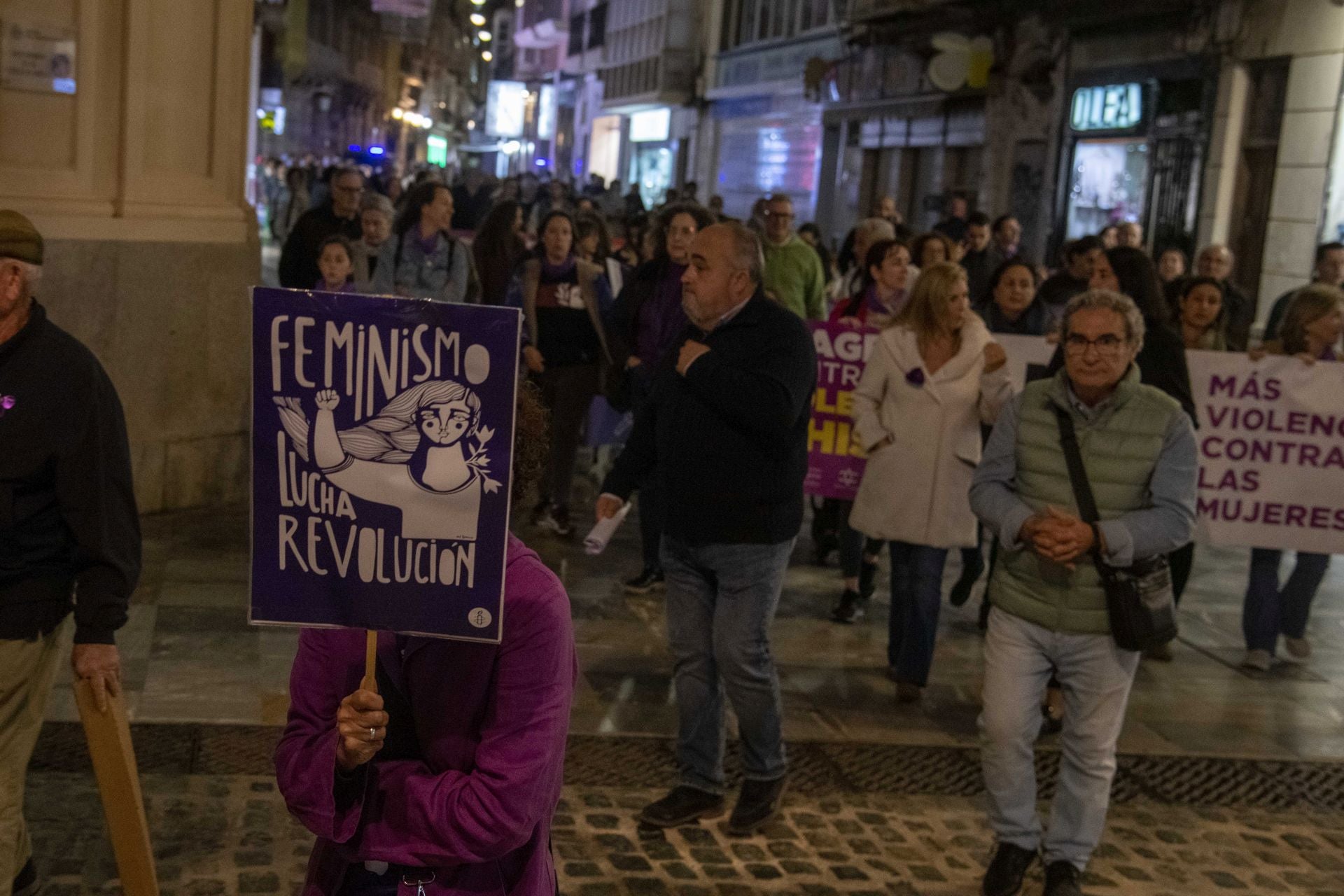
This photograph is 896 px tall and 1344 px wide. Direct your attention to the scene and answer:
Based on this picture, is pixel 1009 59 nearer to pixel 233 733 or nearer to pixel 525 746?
pixel 233 733

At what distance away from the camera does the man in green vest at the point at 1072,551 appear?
484cm

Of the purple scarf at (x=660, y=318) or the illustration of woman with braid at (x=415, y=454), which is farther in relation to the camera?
the purple scarf at (x=660, y=318)

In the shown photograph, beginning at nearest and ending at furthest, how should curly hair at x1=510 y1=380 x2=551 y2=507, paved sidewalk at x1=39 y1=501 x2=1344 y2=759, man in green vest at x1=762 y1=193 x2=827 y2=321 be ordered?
curly hair at x1=510 y1=380 x2=551 y2=507 → paved sidewalk at x1=39 y1=501 x2=1344 y2=759 → man in green vest at x1=762 y1=193 x2=827 y2=321

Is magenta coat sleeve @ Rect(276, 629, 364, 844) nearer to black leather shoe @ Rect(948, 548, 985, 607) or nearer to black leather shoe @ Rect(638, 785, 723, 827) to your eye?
black leather shoe @ Rect(638, 785, 723, 827)

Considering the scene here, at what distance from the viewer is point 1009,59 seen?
2500cm

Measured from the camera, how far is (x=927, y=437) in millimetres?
6910

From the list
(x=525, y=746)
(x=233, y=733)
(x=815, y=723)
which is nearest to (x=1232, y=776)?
(x=815, y=723)

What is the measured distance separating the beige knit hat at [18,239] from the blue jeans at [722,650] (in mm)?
2309

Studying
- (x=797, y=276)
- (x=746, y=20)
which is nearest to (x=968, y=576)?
(x=797, y=276)

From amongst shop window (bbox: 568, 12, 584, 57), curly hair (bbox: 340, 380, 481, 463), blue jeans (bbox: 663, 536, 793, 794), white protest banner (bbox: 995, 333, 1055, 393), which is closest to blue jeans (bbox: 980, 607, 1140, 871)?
blue jeans (bbox: 663, 536, 793, 794)

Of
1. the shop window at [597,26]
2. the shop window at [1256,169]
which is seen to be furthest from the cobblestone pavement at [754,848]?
the shop window at [597,26]

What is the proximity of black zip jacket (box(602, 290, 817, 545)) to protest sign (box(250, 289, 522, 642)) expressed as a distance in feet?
8.34

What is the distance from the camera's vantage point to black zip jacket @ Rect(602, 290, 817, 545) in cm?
512

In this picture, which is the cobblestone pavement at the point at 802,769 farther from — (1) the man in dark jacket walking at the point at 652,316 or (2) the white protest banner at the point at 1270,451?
(2) the white protest banner at the point at 1270,451
